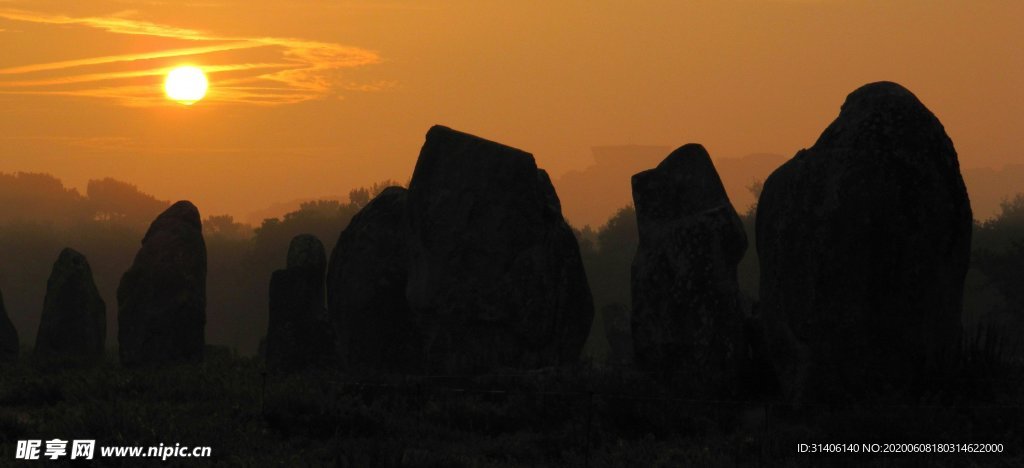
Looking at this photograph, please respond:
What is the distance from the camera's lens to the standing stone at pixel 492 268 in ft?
87.6

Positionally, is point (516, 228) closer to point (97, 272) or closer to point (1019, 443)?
point (1019, 443)

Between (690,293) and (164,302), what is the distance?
17.5 meters

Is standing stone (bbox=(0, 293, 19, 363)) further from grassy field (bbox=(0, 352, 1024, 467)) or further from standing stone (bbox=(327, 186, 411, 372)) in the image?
grassy field (bbox=(0, 352, 1024, 467))

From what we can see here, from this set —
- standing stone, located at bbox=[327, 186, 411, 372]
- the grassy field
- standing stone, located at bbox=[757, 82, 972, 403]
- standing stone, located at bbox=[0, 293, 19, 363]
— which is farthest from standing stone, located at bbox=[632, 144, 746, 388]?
standing stone, located at bbox=[0, 293, 19, 363]

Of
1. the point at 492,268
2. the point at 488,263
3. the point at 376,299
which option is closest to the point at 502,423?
the point at 492,268

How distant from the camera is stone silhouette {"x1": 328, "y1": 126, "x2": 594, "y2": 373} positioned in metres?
26.7

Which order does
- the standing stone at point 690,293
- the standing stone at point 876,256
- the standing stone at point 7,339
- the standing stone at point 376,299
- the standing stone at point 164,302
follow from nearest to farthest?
the standing stone at point 876,256, the standing stone at point 690,293, the standing stone at point 376,299, the standing stone at point 164,302, the standing stone at point 7,339

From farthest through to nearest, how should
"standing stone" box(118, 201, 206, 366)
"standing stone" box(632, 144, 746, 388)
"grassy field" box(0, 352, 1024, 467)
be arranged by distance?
"standing stone" box(118, 201, 206, 366) → "standing stone" box(632, 144, 746, 388) → "grassy field" box(0, 352, 1024, 467)

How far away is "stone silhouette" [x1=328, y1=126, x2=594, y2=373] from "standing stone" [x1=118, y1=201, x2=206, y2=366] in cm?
866

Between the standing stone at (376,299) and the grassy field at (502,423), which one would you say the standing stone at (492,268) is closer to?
the grassy field at (502,423)

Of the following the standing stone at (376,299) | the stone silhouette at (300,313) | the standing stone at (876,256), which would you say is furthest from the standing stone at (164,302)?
the standing stone at (876,256)

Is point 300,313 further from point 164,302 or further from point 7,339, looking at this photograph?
point 7,339

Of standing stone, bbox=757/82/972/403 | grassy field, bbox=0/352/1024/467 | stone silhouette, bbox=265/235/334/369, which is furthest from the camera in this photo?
stone silhouette, bbox=265/235/334/369

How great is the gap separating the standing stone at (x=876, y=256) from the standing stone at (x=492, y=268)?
25.9 ft
